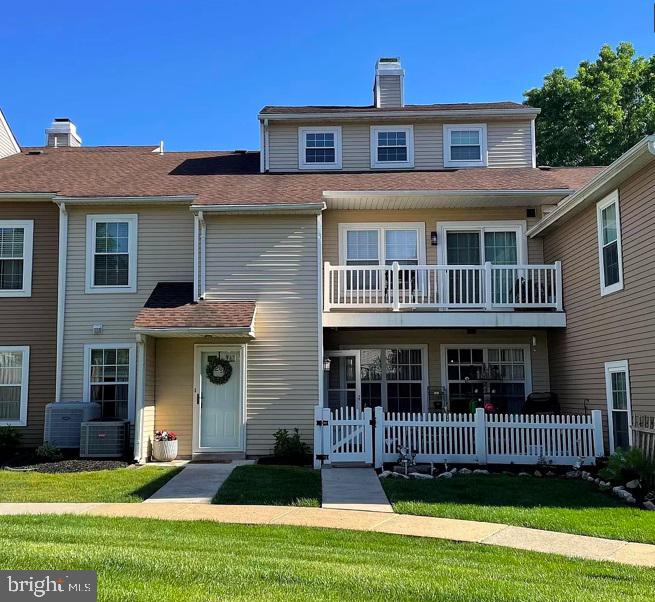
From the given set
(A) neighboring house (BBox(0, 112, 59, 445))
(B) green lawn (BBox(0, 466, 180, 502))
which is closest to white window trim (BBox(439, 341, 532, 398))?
(B) green lawn (BBox(0, 466, 180, 502))

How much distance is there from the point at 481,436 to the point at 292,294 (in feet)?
15.1

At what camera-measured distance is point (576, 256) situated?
1345 cm

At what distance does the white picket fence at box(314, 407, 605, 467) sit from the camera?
1185 centimetres

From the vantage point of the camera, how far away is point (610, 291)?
11.9 meters

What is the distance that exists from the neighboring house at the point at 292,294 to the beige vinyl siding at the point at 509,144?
0.67 meters

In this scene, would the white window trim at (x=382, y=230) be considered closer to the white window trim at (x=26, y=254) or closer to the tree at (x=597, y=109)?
the white window trim at (x=26, y=254)

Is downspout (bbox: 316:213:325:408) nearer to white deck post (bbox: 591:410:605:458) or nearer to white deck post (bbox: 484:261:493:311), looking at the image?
white deck post (bbox: 484:261:493:311)

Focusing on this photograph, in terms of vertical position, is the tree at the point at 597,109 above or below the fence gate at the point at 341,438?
above

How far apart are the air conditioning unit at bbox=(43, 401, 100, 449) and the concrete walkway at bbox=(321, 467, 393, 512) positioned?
16.7 feet

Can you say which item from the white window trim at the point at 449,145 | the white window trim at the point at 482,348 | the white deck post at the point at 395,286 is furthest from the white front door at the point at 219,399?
the white window trim at the point at 449,145

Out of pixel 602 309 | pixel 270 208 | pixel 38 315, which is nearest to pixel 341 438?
pixel 270 208

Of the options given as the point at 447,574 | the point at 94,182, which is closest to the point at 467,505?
the point at 447,574

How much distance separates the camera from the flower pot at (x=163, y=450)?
43.3 feet

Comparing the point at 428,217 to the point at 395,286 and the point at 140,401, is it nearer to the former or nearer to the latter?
the point at 395,286
